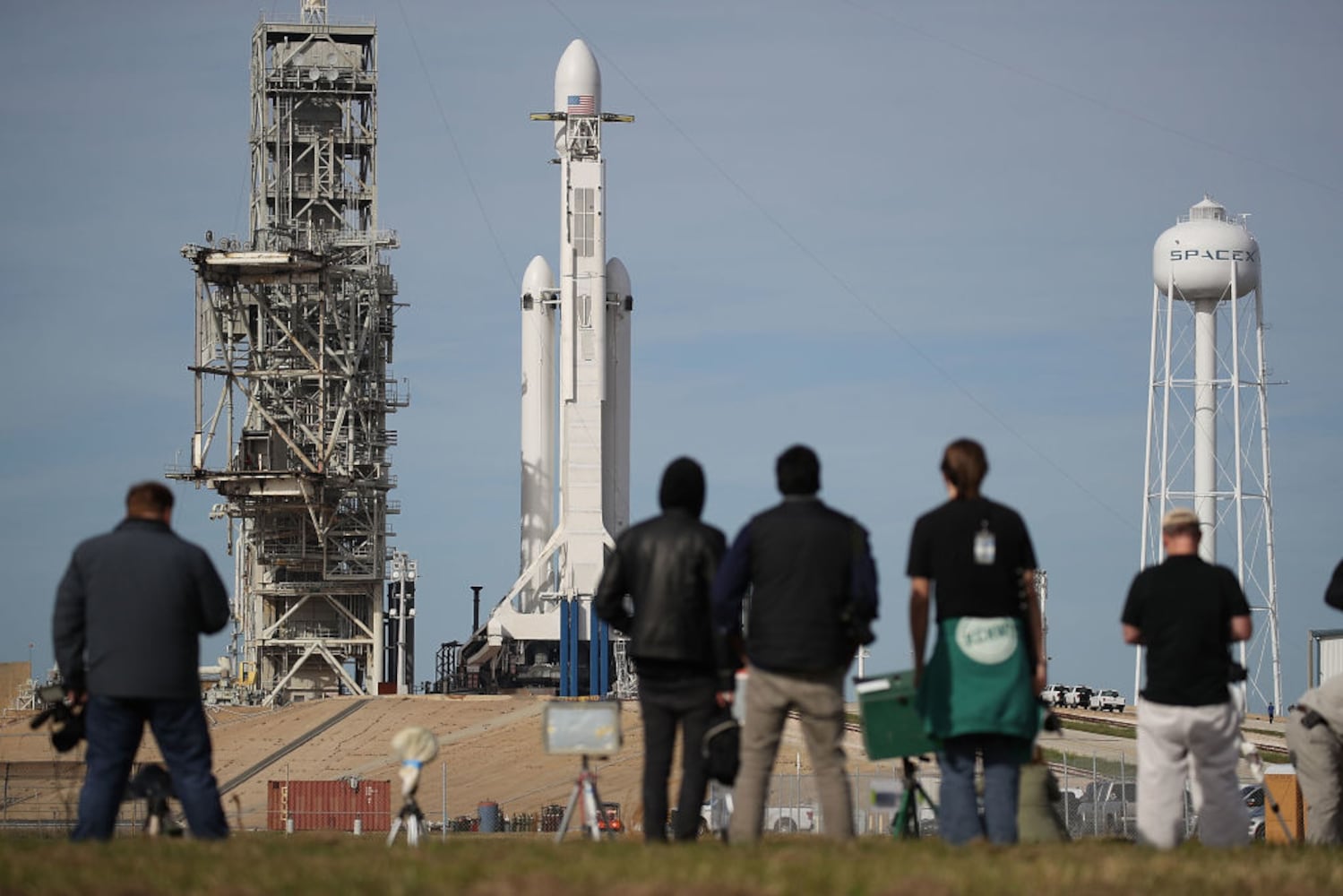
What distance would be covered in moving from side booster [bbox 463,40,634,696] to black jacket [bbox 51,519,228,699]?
5132 centimetres

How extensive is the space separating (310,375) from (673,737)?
59.0 metres

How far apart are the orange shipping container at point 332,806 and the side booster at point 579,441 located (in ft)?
70.3

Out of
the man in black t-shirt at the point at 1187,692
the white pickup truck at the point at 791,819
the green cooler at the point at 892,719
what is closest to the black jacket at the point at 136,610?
the green cooler at the point at 892,719

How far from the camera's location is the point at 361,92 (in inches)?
2960

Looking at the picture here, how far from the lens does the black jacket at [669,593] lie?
36.1 feet

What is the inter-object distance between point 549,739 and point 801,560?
179 centimetres

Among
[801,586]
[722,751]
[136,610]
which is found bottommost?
[722,751]

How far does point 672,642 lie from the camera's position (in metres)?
11.0

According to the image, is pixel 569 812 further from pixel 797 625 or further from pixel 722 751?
pixel 797 625

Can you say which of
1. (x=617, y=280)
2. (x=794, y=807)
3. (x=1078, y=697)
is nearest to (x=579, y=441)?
(x=617, y=280)

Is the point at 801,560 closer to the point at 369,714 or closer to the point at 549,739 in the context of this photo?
the point at 549,739

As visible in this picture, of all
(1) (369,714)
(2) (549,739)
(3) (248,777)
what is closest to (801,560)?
(2) (549,739)

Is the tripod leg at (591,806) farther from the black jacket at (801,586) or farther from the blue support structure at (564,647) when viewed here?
→ the blue support structure at (564,647)

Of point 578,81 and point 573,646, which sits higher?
point 578,81
